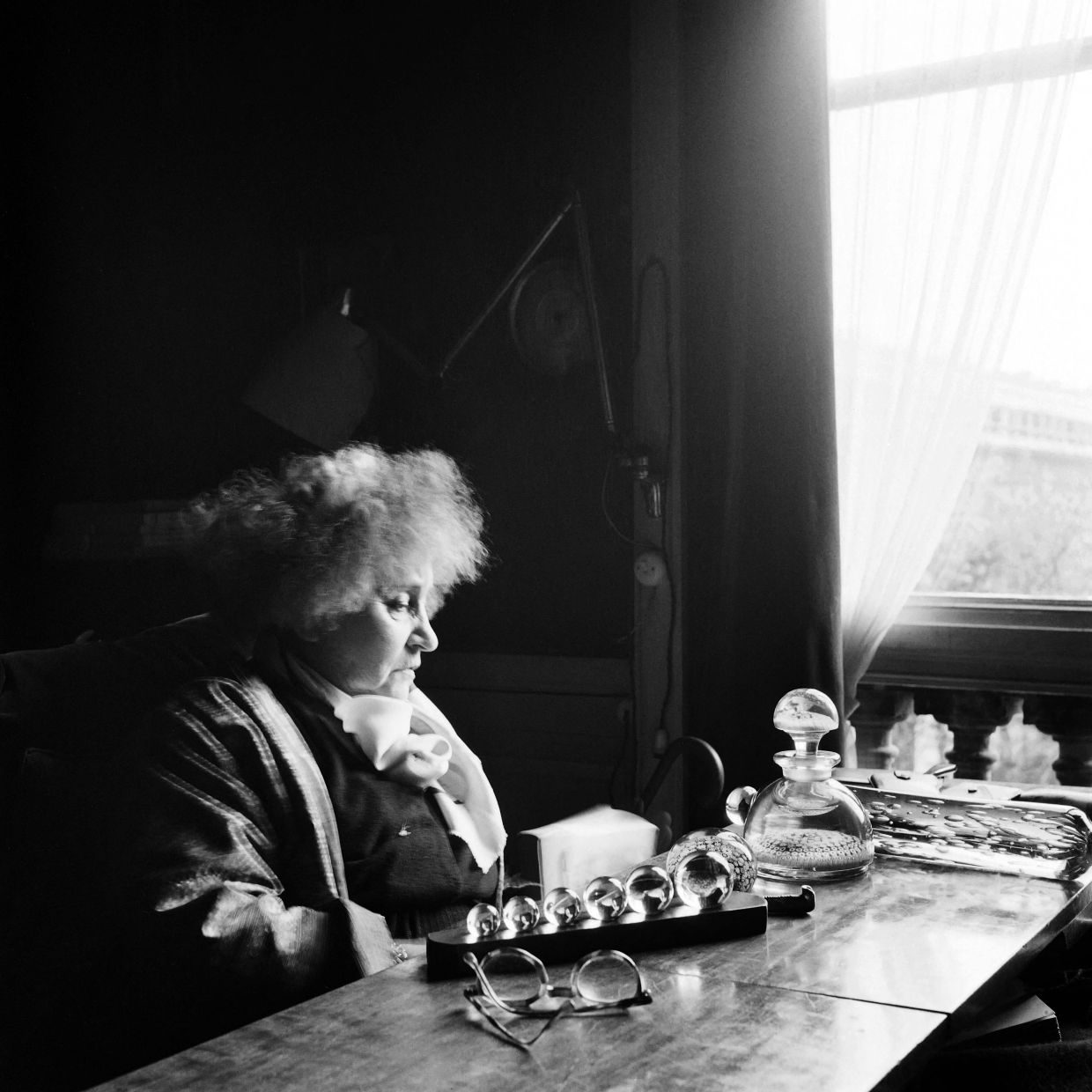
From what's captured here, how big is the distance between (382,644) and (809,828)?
1.92 feet

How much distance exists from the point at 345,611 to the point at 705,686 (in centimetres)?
129

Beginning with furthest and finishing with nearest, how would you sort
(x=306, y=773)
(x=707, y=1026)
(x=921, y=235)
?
(x=921, y=235)
(x=306, y=773)
(x=707, y=1026)

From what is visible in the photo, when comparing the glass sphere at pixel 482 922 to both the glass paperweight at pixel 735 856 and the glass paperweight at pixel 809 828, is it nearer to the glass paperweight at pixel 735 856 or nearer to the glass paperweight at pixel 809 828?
the glass paperweight at pixel 735 856

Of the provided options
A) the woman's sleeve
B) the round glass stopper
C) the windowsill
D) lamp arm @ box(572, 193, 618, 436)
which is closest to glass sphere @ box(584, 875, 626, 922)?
the woman's sleeve

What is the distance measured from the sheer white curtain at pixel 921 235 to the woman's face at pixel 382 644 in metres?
1.25

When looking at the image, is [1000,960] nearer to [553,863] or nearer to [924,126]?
[553,863]

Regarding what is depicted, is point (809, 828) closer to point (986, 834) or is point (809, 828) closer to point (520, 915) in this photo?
point (986, 834)

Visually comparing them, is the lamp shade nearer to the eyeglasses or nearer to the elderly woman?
the elderly woman

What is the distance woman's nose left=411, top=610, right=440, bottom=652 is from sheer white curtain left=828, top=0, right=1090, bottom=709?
4.02ft

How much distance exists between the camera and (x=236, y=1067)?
1.04m

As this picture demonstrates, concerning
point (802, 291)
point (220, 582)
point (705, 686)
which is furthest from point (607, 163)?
point (220, 582)

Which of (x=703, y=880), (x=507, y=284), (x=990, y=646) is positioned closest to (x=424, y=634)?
(x=703, y=880)

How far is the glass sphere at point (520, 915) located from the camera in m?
1.30

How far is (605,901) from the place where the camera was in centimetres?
133
